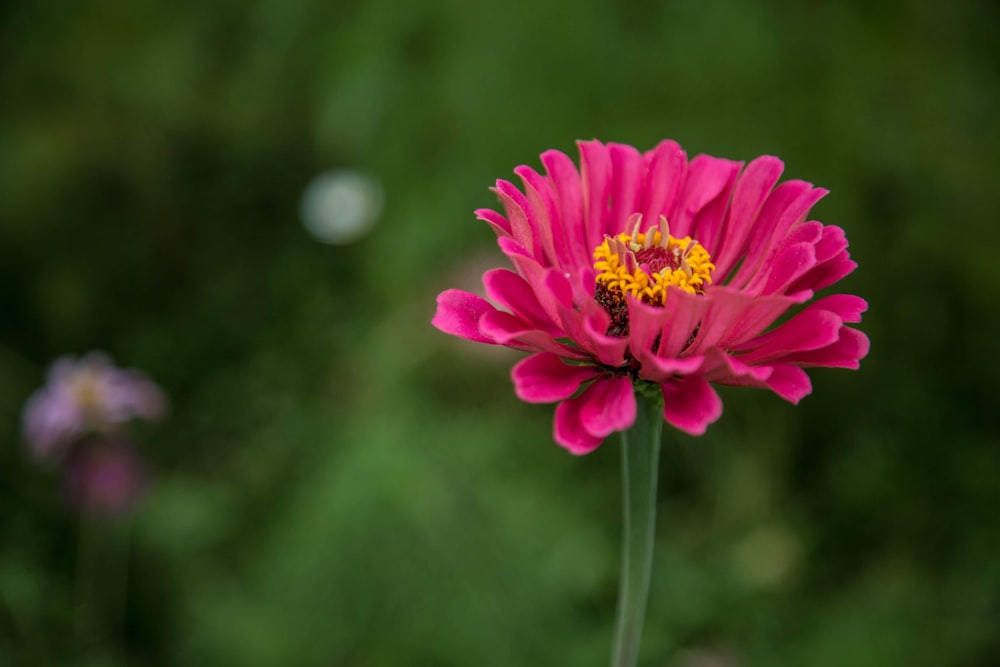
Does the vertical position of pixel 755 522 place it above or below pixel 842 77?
below

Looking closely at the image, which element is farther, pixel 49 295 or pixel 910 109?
pixel 49 295

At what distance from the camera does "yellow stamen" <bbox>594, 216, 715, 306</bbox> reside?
1.64ft

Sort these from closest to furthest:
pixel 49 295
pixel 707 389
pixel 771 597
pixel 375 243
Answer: pixel 707 389 → pixel 771 597 → pixel 375 243 → pixel 49 295

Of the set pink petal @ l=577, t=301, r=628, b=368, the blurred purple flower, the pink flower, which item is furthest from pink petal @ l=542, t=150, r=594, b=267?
the blurred purple flower

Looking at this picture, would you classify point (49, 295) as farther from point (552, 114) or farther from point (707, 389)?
point (707, 389)

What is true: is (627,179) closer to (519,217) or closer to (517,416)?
(519,217)

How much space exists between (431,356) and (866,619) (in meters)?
0.73

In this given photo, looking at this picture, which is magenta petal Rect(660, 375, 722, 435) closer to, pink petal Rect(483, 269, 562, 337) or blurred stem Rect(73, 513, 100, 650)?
pink petal Rect(483, 269, 562, 337)

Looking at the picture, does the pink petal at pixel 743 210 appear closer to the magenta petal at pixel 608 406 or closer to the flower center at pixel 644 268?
the flower center at pixel 644 268

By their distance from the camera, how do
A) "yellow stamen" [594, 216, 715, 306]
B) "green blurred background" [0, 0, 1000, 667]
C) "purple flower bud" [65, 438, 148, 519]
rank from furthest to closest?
1. "purple flower bud" [65, 438, 148, 519]
2. "green blurred background" [0, 0, 1000, 667]
3. "yellow stamen" [594, 216, 715, 306]

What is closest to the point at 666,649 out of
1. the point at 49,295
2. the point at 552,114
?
the point at 552,114

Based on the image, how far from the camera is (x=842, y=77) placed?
4.68 ft

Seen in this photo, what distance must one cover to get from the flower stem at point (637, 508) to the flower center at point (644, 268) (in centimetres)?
6

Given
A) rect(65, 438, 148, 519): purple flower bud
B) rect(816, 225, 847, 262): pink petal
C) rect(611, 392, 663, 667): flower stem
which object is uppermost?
rect(816, 225, 847, 262): pink petal
